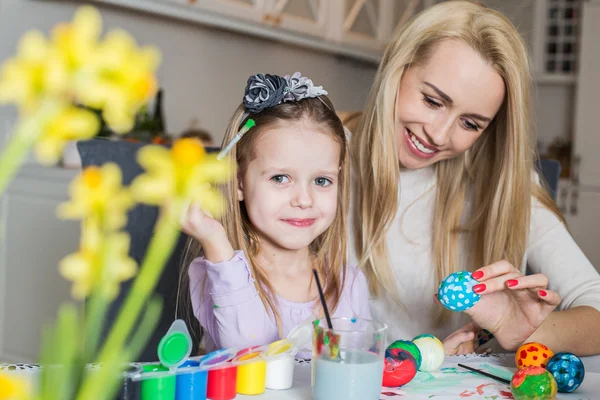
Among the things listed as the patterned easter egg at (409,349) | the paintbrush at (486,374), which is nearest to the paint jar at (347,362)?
the patterned easter egg at (409,349)

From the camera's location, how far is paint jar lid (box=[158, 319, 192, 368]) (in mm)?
781

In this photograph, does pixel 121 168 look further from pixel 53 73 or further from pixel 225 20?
pixel 225 20

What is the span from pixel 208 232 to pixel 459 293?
40cm

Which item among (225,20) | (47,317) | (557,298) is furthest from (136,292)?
(225,20)

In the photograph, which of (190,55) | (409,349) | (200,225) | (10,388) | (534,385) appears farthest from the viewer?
(190,55)

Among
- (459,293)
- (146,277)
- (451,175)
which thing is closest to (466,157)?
(451,175)

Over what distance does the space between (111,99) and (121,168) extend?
1.35 metres

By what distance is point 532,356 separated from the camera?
Answer: 3.47 feet

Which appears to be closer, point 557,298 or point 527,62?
point 557,298

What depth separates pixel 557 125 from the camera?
5199 mm

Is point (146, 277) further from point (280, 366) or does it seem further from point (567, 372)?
point (567, 372)

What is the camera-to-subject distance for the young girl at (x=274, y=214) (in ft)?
4.08

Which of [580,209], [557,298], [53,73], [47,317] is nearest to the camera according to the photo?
[53,73]

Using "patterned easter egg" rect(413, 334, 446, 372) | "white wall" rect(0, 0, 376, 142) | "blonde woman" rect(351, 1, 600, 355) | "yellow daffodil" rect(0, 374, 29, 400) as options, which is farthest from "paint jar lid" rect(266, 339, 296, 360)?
"white wall" rect(0, 0, 376, 142)
